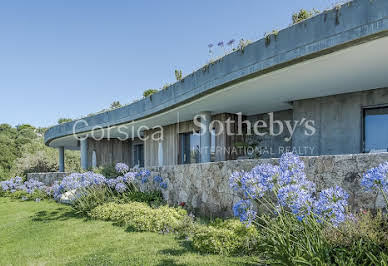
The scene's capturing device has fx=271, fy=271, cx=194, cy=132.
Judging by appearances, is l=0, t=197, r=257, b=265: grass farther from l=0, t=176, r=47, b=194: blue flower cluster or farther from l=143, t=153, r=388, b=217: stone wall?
l=0, t=176, r=47, b=194: blue flower cluster

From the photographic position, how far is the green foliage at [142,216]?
570 cm

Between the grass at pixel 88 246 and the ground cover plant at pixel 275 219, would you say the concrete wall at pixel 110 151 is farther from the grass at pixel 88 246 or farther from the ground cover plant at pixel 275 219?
the grass at pixel 88 246

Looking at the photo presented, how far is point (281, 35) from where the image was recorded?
5.94 meters

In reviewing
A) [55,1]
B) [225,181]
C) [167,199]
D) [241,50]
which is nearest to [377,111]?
[241,50]

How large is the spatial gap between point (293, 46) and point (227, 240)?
404 cm

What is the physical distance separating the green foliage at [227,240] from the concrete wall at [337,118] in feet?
16.7

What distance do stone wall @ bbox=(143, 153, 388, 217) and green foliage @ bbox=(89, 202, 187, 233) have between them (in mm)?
744

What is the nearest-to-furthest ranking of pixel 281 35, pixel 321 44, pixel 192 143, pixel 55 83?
pixel 321 44
pixel 281 35
pixel 192 143
pixel 55 83

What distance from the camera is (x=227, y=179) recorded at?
6.09 m

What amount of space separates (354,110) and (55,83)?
649 inches

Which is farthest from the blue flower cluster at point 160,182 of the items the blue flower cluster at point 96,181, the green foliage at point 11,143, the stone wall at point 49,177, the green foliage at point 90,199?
the green foliage at point 11,143

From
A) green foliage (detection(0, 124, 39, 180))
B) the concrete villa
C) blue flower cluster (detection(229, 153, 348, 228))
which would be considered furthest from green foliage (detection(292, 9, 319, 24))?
green foliage (detection(0, 124, 39, 180))

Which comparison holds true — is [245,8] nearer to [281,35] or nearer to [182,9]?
[182,9]

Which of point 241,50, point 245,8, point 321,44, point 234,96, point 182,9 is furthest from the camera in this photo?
point 182,9
